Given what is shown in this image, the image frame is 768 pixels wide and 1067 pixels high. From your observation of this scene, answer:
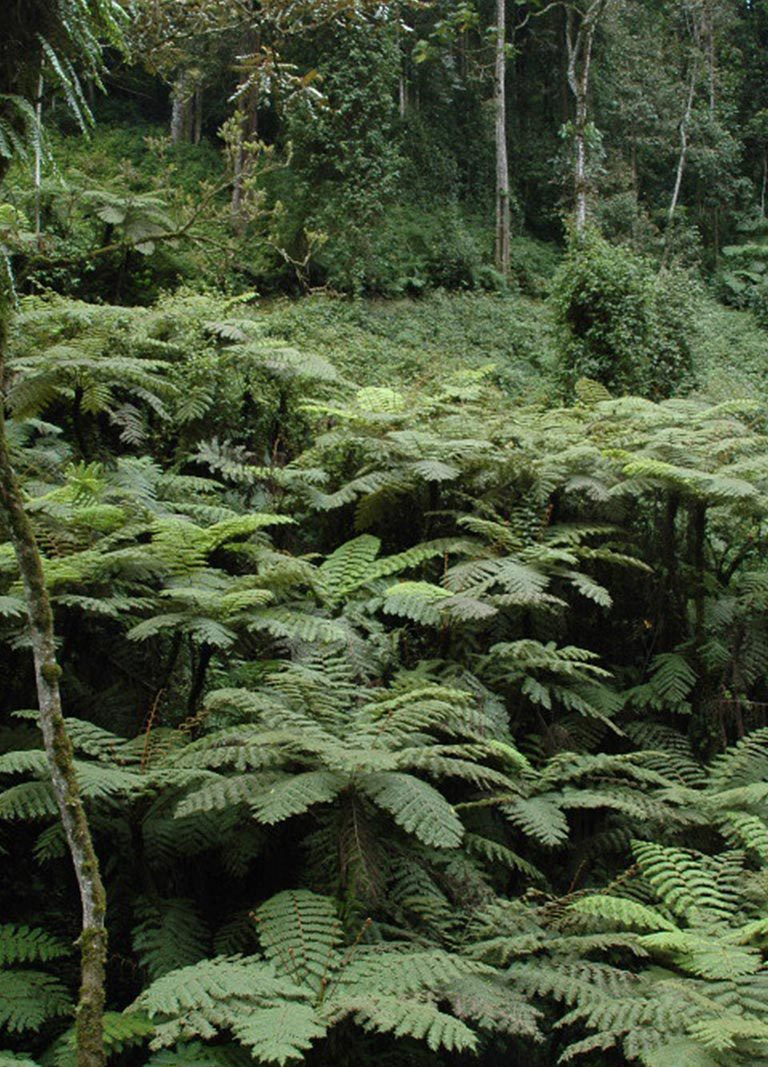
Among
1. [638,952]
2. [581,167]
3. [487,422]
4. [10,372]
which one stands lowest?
[638,952]

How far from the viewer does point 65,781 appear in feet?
7.09

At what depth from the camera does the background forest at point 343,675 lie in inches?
96.8

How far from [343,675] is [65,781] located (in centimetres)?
184

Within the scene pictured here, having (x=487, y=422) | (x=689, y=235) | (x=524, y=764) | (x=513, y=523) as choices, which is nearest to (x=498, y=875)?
(x=524, y=764)

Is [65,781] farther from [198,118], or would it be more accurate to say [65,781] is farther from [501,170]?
[198,118]

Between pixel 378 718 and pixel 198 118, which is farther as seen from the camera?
pixel 198 118

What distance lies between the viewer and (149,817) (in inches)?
122

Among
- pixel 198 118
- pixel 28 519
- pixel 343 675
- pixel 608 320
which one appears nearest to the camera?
pixel 28 519

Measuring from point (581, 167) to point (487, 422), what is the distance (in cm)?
1145

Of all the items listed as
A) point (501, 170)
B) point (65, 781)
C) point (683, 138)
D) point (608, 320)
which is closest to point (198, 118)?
point (501, 170)

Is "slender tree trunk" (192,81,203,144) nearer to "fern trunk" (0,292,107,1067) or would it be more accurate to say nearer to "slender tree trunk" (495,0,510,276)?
"slender tree trunk" (495,0,510,276)

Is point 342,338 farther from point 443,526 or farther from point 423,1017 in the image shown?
point 423,1017

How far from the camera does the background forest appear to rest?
2.46 metres

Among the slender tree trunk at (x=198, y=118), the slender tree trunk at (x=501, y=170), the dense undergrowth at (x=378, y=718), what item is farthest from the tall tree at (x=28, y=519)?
the slender tree trunk at (x=198, y=118)
